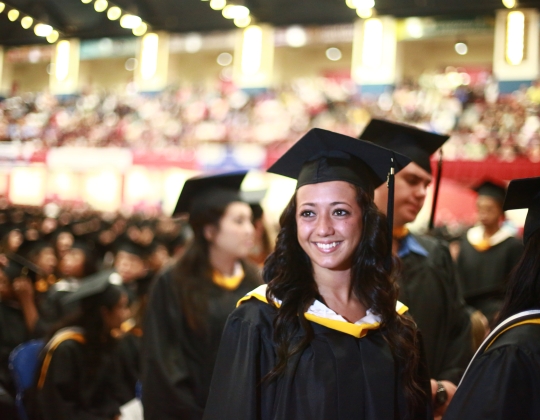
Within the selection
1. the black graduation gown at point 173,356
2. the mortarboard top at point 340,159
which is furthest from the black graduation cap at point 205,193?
the mortarboard top at point 340,159

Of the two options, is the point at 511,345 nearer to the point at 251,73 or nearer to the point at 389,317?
the point at 389,317

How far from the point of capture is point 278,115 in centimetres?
1549

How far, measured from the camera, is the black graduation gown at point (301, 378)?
1.69m

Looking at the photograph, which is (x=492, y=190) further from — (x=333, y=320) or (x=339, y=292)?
(x=333, y=320)

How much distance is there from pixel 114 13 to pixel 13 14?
13.5 meters

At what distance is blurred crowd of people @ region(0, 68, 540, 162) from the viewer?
11.9 m

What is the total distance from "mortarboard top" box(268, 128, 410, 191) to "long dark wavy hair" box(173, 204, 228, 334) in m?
1.04

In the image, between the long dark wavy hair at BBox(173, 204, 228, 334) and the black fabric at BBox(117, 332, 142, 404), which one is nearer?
the long dark wavy hair at BBox(173, 204, 228, 334)

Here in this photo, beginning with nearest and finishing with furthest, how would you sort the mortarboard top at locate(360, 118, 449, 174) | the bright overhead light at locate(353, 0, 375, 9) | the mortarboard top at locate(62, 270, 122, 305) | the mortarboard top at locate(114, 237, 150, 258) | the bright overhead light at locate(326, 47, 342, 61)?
the mortarboard top at locate(360, 118, 449, 174) → the mortarboard top at locate(62, 270, 122, 305) → the mortarboard top at locate(114, 237, 150, 258) → the bright overhead light at locate(353, 0, 375, 9) → the bright overhead light at locate(326, 47, 342, 61)

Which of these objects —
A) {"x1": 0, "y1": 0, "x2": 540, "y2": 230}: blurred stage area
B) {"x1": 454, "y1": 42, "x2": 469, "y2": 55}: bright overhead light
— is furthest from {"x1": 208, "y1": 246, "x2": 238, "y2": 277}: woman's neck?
{"x1": 454, "y1": 42, "x2": 469, "y2": 55}: bright overhead light

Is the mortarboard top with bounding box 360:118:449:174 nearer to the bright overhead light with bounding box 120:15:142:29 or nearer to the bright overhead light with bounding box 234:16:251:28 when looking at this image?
the bright overhead light with bounding box 234:16:251:28

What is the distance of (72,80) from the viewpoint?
72.3 feet

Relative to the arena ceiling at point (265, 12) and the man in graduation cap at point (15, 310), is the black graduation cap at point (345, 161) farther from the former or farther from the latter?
the arena ceiling at point (265, 12)

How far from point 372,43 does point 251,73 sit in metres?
3.87
